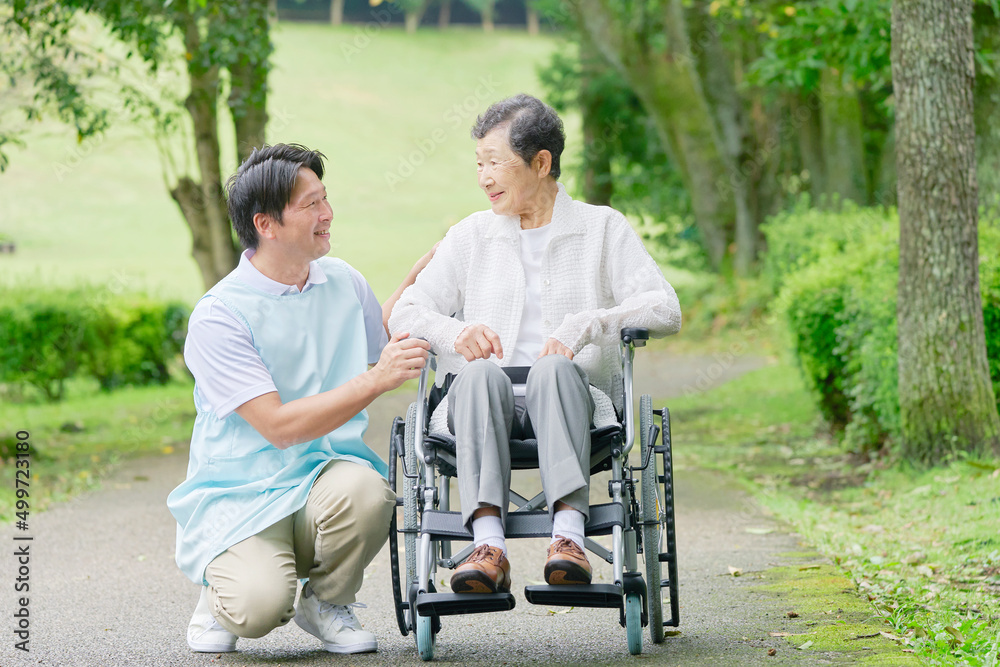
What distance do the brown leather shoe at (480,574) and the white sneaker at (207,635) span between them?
91cm

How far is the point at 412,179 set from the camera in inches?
1700

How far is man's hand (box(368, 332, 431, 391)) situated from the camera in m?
3.13

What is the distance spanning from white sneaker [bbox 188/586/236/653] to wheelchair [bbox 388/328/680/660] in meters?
0.55

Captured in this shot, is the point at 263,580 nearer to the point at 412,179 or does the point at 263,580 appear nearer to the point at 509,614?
the point at 509,614

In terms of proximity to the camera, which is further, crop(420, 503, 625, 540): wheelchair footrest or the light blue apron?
the light blue apron

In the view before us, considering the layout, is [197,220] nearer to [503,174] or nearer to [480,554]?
[503,174]

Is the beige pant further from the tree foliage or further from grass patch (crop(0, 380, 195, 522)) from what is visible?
the tree foliage

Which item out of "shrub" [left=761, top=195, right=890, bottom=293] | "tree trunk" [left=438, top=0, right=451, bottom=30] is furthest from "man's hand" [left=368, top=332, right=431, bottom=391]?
"tree trunk" [left=438, top=0, right=451, bottom=30]

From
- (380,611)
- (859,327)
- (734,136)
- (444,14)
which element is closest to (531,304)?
(380,611)

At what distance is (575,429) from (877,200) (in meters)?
11.8

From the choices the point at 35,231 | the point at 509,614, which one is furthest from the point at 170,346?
the point at 35,231

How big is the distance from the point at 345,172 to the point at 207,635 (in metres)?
38.5

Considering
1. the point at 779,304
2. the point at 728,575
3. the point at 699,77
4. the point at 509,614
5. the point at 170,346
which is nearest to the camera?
the point at 509,614

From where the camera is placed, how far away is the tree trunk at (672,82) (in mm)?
15055
